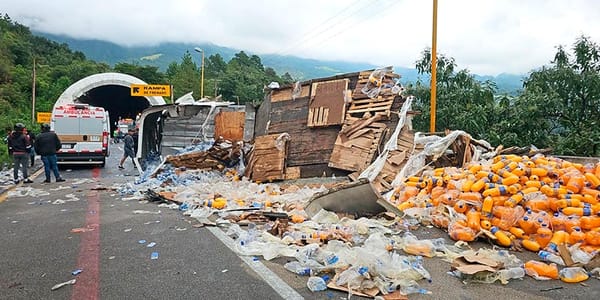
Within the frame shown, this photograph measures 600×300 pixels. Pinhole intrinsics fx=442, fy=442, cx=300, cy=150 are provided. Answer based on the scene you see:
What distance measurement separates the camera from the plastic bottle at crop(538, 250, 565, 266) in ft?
15.8

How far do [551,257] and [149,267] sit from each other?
4387mm

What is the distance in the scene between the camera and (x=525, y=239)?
18.0 feet

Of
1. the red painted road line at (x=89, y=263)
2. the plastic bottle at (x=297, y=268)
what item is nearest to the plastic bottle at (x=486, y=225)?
the plastic bottle at (x=297, y=268)

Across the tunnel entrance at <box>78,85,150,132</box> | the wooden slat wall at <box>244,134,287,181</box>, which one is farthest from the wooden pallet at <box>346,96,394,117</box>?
the tunnel entrance at <box>78,85,150,132</box>

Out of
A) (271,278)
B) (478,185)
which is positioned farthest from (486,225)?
(271,278)

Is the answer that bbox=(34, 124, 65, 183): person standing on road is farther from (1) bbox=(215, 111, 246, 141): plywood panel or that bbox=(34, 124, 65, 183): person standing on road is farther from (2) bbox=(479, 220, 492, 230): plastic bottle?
(2) bbox=(479, 220, 492, 230): plastic bottle

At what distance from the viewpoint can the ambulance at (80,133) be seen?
17.8m

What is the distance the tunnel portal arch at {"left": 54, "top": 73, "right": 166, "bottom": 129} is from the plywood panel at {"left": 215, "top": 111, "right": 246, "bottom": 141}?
9959 mm

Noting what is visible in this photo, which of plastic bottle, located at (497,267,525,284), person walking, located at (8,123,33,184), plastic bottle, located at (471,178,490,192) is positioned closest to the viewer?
plastic bottle, located at (497,267,525,284)

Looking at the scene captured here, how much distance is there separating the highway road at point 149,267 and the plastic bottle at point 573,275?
0.33 feet

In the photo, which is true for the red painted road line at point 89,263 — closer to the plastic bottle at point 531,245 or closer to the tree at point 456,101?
the plastic bottle at point 531,245

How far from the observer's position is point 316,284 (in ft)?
13.2

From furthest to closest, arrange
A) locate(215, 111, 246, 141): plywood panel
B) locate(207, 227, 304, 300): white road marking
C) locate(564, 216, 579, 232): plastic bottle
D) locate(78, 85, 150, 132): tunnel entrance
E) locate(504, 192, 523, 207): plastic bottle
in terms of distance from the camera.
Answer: locate(78, 85, 150, 132): tunnel entrance → locate(215, 111, 246, 141): plywood panel → locate(504, 192, 523, 207): plastic bottle → locate(564, 216, 579, 232): plastic bottle → locate(207, 227, 304, 300): white road marking

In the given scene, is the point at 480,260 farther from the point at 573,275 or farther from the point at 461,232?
the point at 461,232
